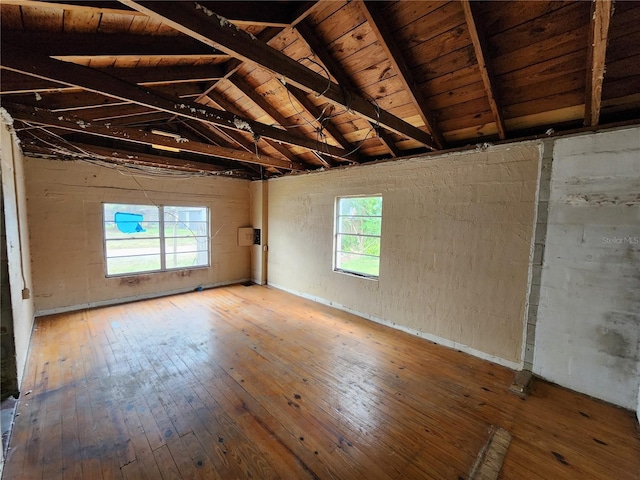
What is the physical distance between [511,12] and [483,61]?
304 millimetres

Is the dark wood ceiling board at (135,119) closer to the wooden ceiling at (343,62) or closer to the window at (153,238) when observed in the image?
the wooden ceiling at (343,62)

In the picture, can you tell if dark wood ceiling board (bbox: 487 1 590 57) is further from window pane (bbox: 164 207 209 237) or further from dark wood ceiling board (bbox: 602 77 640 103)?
window pane (bbox: 164 207 209 237)

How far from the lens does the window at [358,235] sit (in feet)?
13.7

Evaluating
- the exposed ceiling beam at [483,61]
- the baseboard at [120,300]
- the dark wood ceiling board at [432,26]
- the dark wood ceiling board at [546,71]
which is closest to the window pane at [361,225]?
the exposed ceiling beam at [483,61]

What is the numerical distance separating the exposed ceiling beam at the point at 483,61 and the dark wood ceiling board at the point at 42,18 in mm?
2602

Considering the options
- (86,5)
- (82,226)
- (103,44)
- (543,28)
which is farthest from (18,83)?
(543,28)

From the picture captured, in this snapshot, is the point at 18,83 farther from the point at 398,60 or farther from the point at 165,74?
the point at 398,60

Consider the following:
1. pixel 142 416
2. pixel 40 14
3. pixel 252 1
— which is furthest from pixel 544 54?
pixel 142 416

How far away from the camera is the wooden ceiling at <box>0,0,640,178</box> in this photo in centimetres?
170

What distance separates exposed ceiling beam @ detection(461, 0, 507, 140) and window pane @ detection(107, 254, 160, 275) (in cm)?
575

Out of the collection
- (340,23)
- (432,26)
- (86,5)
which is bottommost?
(86,5)

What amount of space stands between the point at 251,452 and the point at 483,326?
8.89ft

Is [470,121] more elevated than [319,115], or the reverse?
[319,115]

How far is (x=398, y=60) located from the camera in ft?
7.27
